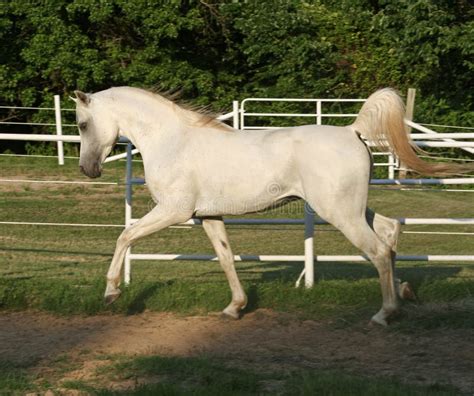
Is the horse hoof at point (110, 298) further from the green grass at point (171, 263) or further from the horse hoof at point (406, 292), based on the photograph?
the horse hoof at point (406, 292)

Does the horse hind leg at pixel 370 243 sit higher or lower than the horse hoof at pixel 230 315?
higher

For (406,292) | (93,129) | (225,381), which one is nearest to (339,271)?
(406,292)

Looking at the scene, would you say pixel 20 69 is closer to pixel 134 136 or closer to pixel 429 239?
pixel 429 239

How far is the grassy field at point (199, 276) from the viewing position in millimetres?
6051

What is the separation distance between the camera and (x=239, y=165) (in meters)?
7.39

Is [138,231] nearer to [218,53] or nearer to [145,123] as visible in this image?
[145,123]

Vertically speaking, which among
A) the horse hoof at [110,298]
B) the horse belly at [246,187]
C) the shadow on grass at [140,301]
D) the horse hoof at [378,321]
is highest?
the horse belly at [246,187]

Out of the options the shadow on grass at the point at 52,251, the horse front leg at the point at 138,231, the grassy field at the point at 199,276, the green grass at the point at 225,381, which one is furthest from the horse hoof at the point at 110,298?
the shadow on grass at the point at 52,251

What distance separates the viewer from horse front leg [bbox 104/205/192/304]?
739 centimetres

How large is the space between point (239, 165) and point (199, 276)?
270cm

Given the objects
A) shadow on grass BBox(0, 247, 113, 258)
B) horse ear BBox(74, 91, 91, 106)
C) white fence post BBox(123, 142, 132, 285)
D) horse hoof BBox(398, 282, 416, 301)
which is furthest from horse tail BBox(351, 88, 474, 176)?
shadow on grass BBox(0, 247, 113, 258)

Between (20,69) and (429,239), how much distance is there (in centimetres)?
1112

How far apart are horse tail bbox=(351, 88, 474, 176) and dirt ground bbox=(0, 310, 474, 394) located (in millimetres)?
1246

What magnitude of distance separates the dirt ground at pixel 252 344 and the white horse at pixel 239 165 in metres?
0.30
